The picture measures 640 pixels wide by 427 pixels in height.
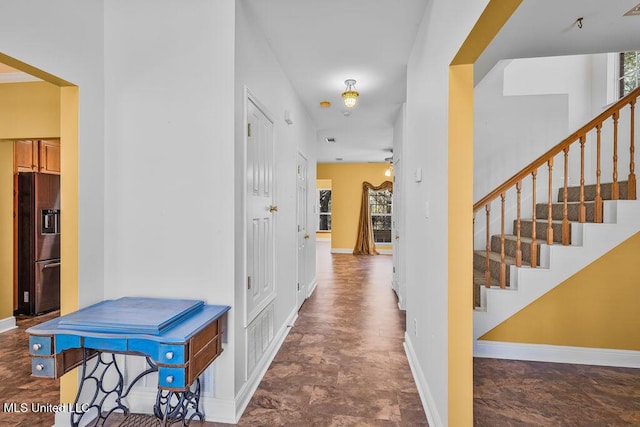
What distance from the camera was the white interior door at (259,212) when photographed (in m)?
2.30

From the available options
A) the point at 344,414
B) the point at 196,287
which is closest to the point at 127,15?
the point at 196,287

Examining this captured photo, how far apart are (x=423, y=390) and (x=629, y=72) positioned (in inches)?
171

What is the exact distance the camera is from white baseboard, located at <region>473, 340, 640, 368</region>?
272 cm

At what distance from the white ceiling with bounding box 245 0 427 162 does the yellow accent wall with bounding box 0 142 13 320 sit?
3.24m

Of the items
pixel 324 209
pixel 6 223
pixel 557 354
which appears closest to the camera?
pixel 557 354

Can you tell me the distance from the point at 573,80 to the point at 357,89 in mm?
2541

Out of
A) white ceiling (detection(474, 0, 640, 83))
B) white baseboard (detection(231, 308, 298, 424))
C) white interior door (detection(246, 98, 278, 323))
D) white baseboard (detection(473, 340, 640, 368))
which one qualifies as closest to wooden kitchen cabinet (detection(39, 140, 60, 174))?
white interior door (detection(246, 98, 278, 323))

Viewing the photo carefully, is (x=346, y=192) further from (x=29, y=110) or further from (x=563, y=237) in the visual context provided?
(x=29, y=110)

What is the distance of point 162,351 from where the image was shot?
1512 millimetres

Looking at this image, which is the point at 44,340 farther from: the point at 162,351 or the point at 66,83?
the point at 66,83

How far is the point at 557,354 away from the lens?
9.20 feet

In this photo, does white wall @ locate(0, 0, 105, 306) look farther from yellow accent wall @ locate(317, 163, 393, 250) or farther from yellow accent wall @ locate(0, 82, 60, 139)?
yellow accent wall @ locate(317, 163, 393, 250)

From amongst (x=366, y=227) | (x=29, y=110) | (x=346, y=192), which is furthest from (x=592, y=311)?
(x=346, y=192)

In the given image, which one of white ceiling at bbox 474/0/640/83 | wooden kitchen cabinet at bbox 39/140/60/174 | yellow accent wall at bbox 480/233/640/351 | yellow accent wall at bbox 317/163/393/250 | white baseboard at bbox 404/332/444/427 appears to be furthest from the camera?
yellow accent wall at bbox 317/163/393/250
